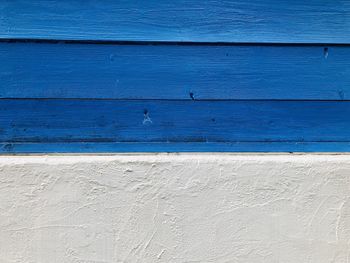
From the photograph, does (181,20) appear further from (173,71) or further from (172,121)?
(172,121)

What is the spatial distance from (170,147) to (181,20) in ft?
1.53

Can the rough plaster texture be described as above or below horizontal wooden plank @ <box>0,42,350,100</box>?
below

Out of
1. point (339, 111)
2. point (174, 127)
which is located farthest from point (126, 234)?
point (339, 111)

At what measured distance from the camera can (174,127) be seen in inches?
64.9

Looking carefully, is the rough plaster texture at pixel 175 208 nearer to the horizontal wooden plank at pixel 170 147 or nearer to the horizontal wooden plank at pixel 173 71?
the horizontal wooden plank at pixel 170 147

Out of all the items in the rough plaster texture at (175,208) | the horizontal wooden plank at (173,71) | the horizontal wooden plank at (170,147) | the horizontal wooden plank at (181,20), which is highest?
the horizontal wooden plank at (181,20)

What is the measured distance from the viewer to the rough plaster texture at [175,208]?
5.32 ft

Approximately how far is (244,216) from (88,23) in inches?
36.0

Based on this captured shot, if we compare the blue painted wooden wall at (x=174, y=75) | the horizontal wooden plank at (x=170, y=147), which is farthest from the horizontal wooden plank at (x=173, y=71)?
the horizontal wooden plank at (x=170, y=147)

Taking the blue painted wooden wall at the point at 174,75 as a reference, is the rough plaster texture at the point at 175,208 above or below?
below

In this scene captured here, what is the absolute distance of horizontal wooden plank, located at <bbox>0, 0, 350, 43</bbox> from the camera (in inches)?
61.1

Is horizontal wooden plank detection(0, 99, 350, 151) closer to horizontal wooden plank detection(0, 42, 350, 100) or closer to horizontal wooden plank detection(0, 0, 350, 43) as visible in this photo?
horizontal wooden plank detection(0, 42, 350, 100)

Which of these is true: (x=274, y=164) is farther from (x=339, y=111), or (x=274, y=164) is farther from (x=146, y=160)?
(x=146, y=160)

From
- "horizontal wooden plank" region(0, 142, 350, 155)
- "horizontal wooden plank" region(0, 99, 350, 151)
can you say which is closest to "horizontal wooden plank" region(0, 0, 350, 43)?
"horizontal wooden plank" region(0, 99, 350, 151)
